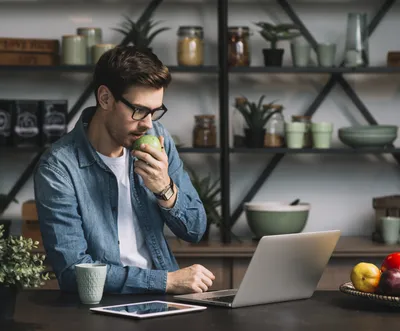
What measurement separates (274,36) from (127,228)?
201cm

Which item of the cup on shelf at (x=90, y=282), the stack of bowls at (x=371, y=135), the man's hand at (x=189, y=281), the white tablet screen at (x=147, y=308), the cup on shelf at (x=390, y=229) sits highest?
the stack of bowls at (x=371, y=135)

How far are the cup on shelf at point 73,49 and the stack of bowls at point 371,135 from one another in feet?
4.73

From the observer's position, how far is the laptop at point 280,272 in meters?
2.20

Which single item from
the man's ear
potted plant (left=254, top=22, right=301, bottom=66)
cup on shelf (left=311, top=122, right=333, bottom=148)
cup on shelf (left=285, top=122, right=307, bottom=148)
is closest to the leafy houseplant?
cup on shelf (left=285, top=122, right=307, bottom=148)

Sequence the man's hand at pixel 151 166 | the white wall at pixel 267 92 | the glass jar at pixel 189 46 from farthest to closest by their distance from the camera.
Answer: the white wall at pixel 267 92 → the glass jar at pixel 189 46 → the man's hand at pixel 151 166

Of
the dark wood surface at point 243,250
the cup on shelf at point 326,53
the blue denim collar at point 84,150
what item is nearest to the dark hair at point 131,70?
the blue denim collar at point 84,150

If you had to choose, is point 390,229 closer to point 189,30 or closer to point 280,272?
point 189,30

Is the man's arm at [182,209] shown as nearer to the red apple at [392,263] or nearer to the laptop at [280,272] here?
the laptop at [280,272]

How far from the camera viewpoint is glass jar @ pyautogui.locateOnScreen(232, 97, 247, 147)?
4.52 meters

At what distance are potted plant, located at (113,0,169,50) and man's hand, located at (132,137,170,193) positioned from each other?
1.83 m

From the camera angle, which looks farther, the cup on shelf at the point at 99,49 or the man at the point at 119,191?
the cup on shelf at the point at 99,49

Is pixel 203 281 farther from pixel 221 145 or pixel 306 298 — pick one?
pixel 221 145

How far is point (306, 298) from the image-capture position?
7.93 ft

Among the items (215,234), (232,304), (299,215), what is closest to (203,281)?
(232,304)
